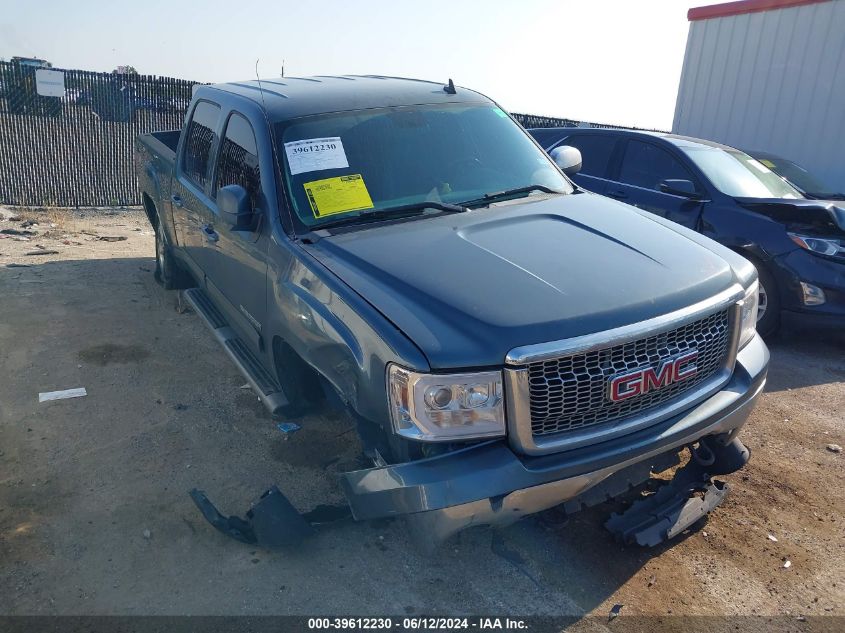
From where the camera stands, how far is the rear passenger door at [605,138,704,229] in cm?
633

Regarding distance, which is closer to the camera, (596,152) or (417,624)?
(417,624)

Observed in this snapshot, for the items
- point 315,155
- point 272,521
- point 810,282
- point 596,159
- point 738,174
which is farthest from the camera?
point 596,159

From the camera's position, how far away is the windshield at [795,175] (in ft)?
23.4

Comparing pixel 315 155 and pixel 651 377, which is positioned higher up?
pixel 315 155

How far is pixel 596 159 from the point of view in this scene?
7266 mm

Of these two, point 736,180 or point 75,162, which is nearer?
point 736,180

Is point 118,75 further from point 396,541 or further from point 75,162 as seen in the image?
point 396,541

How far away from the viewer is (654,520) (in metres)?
3.05

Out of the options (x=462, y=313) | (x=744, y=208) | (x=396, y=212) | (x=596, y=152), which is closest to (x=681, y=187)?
(x=744, y=208)

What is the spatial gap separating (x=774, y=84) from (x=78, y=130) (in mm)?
10507

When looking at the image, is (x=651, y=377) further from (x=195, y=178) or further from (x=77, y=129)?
(x=77, y=129)

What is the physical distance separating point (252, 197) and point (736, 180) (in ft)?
15.4

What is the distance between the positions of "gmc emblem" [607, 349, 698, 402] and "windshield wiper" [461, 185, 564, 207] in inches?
56.1

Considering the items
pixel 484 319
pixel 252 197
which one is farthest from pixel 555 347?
pixel 252 197
